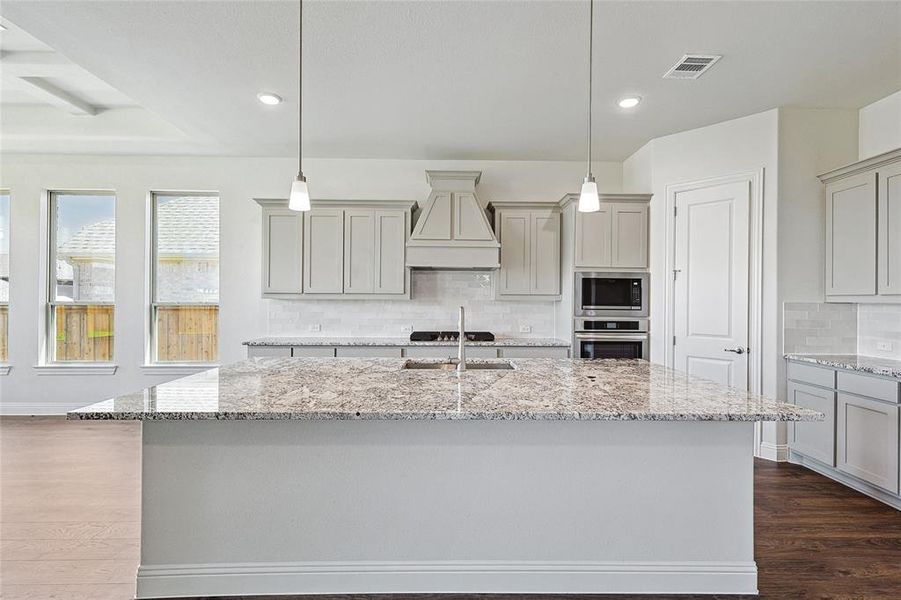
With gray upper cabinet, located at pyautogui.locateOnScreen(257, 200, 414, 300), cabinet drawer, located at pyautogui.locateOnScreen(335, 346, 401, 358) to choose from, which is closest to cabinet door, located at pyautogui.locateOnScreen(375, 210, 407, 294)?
gray upper cabinet, located at pyautogui.locateOnScreen(257, 200, 414, 300)

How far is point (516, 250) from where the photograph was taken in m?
4.80

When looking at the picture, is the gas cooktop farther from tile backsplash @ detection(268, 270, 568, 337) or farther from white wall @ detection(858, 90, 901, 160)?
white wall @ detection(858, 90, 901, 160)

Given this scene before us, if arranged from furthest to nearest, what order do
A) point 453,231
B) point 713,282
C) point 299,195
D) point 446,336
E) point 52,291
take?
point 52,291 → point 446,336 → point 453,231 → point 713,282 → point 299,195

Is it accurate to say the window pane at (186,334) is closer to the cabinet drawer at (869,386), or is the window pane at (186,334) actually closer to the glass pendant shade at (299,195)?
the glass pendant shade at (299,195)

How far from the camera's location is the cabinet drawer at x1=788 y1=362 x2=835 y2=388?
3.26m

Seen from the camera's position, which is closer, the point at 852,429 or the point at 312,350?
the point at 852,429

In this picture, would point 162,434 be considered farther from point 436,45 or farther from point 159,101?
point 159,101

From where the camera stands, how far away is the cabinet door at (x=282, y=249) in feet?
15.4

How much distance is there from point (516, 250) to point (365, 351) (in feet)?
6.02

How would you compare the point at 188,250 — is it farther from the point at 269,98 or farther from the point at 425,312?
the point at 425,312

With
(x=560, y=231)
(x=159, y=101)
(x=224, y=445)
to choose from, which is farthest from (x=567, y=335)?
(x=159, y=101)

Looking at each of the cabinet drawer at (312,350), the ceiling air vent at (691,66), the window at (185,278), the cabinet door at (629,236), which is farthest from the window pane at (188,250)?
the ceiling air vent at (691,66)

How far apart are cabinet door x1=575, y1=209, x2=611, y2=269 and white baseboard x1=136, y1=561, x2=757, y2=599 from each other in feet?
9.57

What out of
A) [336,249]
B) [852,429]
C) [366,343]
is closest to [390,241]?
[336,249]
